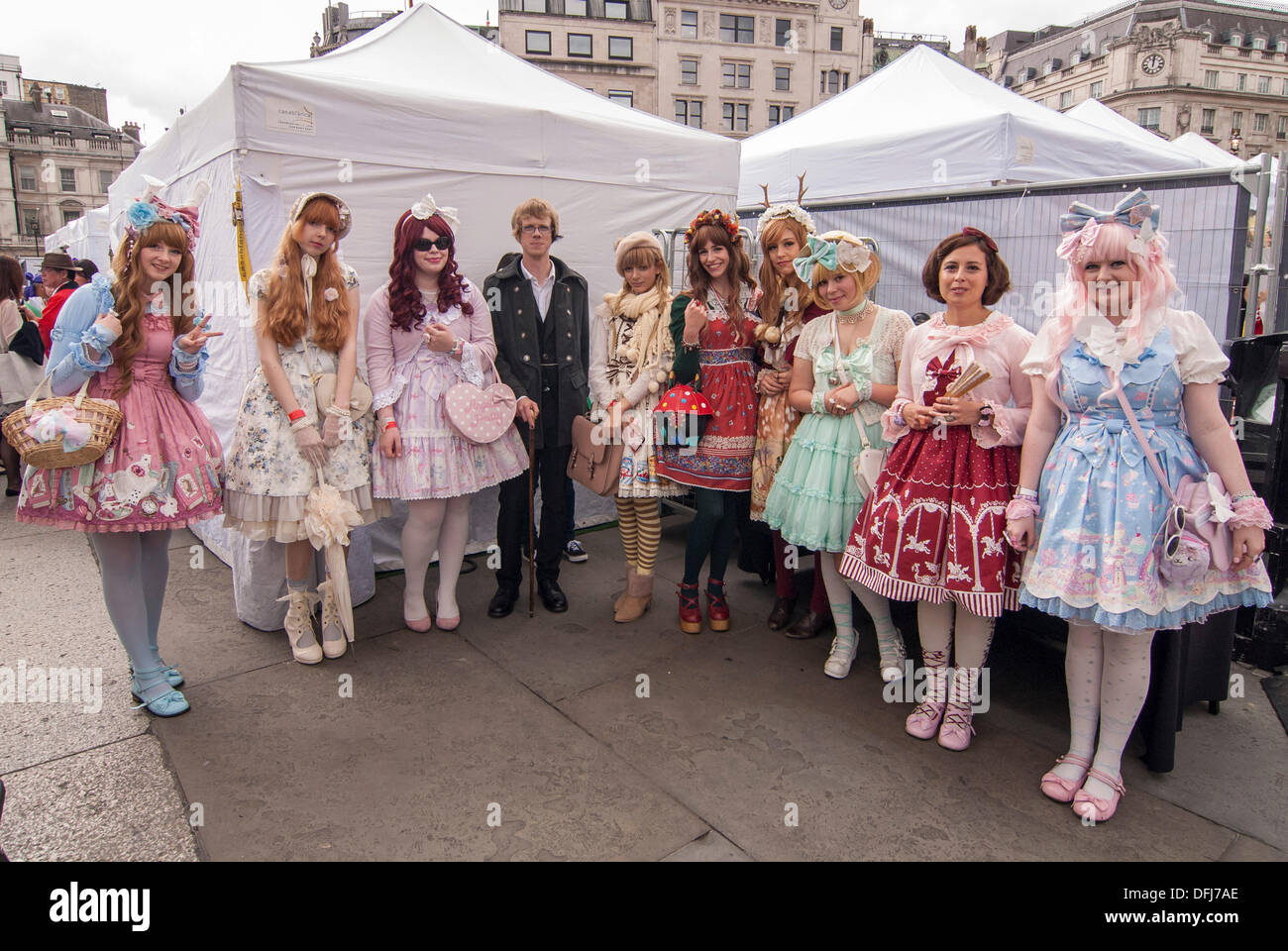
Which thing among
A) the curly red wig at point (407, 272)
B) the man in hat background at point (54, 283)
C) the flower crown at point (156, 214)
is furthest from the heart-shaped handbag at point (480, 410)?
the man in hat background at point (54, 283)

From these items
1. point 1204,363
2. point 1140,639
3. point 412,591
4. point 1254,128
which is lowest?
point 412,591

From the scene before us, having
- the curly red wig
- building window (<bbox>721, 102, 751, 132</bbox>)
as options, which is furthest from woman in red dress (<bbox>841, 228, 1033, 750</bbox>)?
building window (<bbox>721, 102, 751, 132</bbox>)

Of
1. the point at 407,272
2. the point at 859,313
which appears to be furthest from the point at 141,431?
the point at 859,313

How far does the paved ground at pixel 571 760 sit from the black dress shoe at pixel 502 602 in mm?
126

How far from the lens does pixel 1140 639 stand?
2346mm

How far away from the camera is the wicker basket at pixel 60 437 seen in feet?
8.57

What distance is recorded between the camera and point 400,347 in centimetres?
353

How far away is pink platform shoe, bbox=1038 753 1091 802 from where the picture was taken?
247cm

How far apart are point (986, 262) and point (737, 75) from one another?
1771 inches

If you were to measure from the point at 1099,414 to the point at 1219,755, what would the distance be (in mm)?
1440

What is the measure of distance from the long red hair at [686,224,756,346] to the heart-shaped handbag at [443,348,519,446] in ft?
3.30

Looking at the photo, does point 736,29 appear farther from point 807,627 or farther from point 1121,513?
point 1121,513

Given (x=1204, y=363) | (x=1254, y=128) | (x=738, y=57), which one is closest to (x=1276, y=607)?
(x=1204, y=363)
